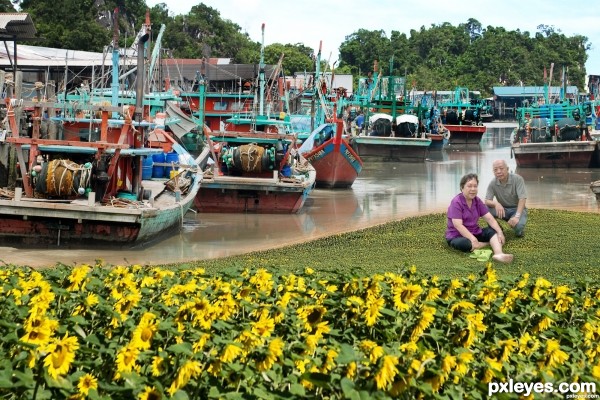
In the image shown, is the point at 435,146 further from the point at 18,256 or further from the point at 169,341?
the point at 169,341

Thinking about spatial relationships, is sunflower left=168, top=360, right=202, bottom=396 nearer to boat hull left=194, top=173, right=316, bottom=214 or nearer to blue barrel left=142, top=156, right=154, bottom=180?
blue barrel left=142, top=156, right=154, bottom=180

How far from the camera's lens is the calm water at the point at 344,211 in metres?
15.3

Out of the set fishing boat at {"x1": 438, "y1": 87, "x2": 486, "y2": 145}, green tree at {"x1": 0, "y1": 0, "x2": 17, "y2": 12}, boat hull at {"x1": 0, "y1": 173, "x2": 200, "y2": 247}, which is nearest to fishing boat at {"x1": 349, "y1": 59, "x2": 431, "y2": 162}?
fishing boat at {"x1": 438, "y1": 87, "x2": 486, "y2": 145}

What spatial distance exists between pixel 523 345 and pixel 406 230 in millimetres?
8626

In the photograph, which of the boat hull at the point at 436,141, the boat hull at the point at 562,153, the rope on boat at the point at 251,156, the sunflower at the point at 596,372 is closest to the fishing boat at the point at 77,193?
the rope on boat at the point at 251,156

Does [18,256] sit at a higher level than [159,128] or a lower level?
lower

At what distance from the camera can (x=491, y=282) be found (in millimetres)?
6559

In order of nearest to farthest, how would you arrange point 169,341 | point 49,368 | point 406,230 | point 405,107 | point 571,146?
1. point 49,368
2. point 169,341
3. point 406,230
4. point 571,146
5. point 405,107

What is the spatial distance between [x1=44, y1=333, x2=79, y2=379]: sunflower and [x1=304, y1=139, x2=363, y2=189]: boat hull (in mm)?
22043

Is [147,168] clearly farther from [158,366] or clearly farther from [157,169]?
[158,366]

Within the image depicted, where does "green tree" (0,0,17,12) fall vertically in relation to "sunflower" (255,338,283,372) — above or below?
above

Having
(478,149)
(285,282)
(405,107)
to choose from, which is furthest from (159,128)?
(478,149)

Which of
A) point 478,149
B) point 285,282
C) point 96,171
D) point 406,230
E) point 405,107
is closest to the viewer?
point 285,282

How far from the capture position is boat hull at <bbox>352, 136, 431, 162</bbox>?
3884cm
